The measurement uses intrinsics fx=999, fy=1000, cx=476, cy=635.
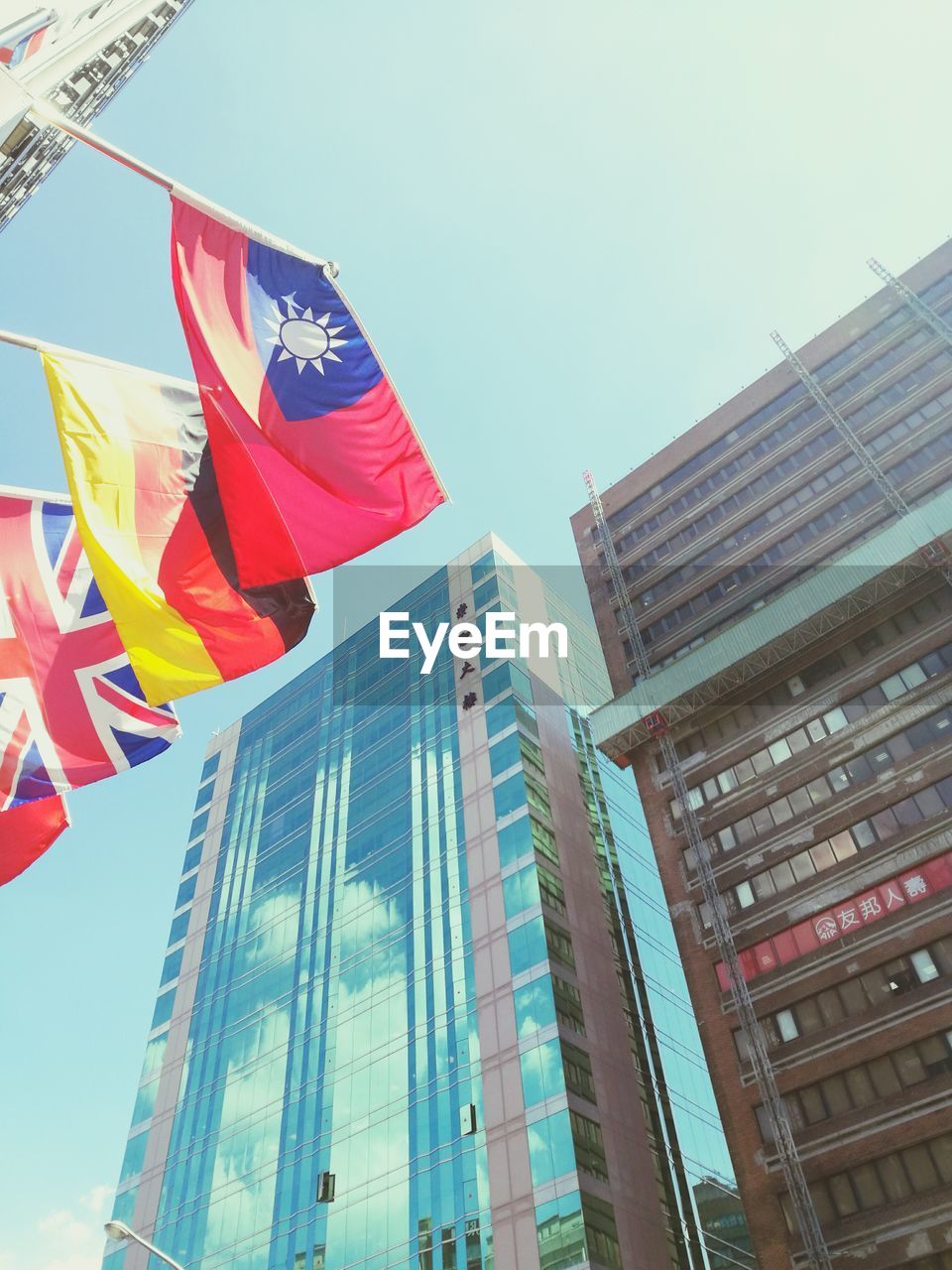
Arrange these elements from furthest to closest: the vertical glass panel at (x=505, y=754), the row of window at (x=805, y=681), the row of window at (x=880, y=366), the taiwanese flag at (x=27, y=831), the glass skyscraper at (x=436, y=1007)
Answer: the row of window at (x=880, y=366), the vertical glass panel at (x=505, y=754), the row of window at (x=805, y=681), the glass skyscraper at (x=436, y=1007), the taiwanese flag at (x=27, y=831)

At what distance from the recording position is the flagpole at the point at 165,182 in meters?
13.8

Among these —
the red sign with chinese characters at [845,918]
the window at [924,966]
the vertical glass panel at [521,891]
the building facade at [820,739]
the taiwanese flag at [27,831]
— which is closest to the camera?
the taiwanese flag at [27,831]

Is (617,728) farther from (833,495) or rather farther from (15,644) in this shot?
(15,644)

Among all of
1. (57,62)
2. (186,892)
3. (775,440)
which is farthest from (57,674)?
(186,892)

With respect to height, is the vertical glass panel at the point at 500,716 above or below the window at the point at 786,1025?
above

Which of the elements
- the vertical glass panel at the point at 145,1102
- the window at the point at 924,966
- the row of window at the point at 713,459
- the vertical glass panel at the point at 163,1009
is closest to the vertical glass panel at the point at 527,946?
the window at the point at 924,966

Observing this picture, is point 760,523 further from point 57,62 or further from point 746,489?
point 57,62

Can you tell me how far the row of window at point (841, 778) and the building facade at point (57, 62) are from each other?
40.6 meters

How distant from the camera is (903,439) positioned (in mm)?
58812

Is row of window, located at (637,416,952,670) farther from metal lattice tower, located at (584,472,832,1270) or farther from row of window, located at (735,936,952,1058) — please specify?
row of window, located at (735,936,952,1058)

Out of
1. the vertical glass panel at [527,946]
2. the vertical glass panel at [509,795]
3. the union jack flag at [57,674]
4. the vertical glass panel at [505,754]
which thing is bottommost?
the union jack flag at [57,674]

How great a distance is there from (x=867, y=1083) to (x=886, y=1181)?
3.49 m

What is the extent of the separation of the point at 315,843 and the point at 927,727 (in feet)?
139

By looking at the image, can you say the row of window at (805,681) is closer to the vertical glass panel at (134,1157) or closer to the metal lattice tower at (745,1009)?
the metal lattice tower at (745,1009)
